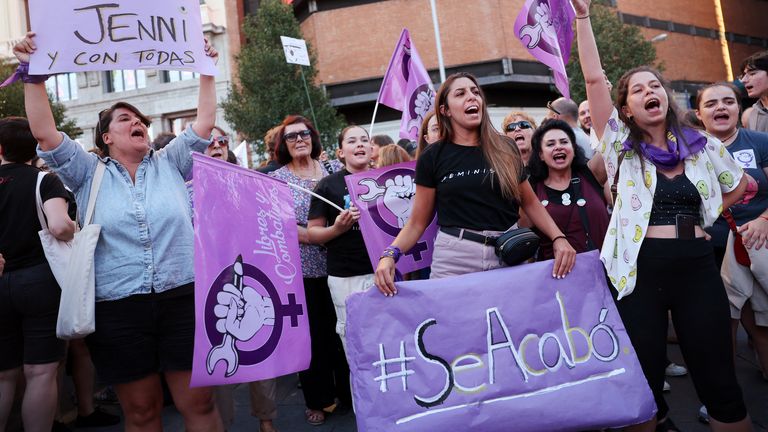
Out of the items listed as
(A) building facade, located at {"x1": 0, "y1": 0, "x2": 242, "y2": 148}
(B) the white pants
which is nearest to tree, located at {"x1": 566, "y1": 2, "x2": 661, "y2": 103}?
(A) building facade, located at {"x1": 0, "y1": 0, "x2": 242, "y2": 148}

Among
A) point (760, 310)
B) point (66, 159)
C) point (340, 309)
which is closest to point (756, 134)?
point (760, 310)

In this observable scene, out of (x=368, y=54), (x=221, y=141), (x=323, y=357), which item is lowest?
(x=323, y=357)

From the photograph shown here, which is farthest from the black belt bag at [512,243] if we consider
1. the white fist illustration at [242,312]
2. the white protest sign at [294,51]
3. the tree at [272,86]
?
the tree at [272,86]

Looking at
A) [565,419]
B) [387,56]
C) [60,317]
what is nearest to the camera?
[565,419]

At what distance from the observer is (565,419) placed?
8.56 ft

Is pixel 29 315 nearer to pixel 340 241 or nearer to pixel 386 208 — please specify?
pixel 340 241

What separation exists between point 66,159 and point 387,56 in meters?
24.1

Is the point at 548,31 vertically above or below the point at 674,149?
above

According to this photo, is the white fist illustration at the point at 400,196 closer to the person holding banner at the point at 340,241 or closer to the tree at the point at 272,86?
the person holding banner at the point at 340,241

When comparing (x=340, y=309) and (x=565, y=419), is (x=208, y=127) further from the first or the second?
(x=565, y=419)

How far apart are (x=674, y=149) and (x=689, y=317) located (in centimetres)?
80

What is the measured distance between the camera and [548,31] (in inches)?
179

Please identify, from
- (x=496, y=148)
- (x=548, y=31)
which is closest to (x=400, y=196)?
(x=496, y=148)

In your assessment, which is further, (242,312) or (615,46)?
(615,46)
